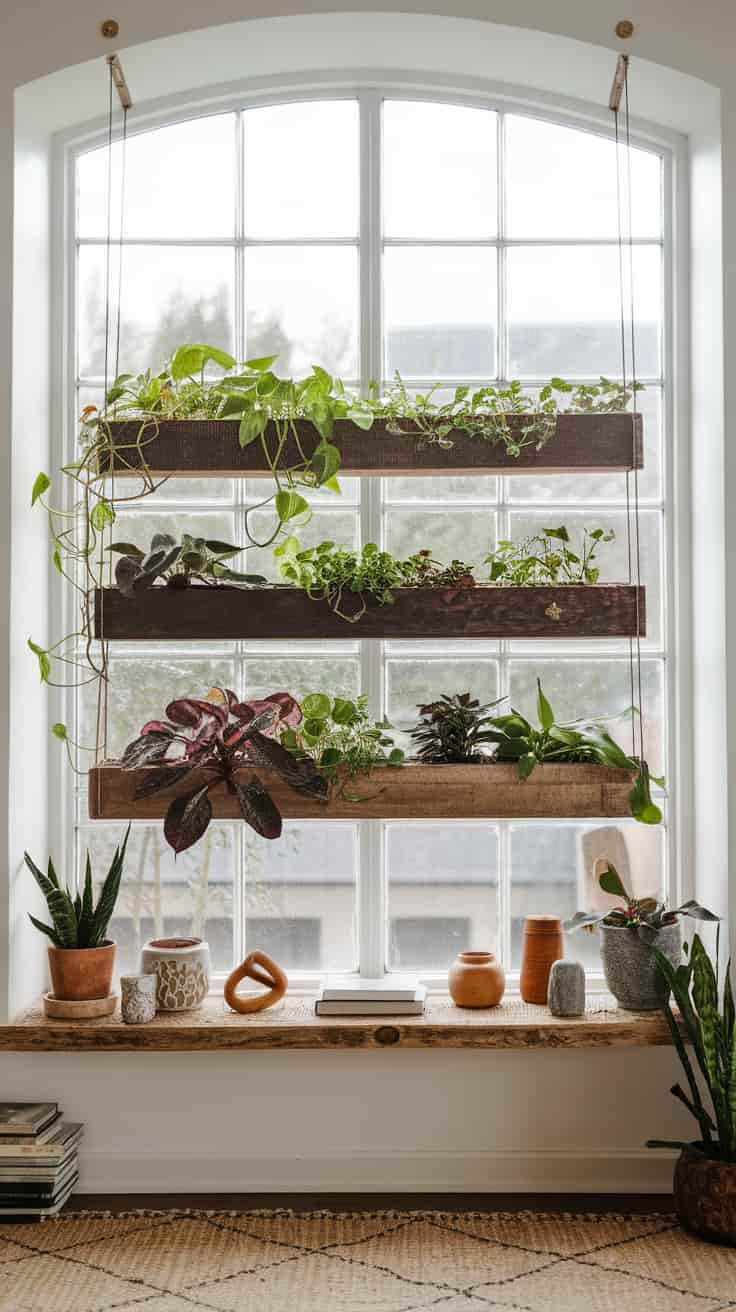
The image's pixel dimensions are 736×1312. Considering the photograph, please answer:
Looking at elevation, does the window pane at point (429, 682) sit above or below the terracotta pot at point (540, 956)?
above

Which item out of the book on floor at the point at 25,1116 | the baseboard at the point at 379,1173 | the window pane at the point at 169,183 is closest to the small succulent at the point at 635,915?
the baseboard at the point at 379,1173

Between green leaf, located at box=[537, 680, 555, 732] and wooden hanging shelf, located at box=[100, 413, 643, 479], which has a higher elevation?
wooden hanging shelf, located at box=[100, 413, 643, 479]

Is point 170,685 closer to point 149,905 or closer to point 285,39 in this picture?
point 149,905

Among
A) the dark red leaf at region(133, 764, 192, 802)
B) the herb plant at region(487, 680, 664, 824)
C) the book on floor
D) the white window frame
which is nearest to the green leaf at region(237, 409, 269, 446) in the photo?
the white window frame

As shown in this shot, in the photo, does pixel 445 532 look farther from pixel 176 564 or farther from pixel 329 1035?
pixel 329 1035

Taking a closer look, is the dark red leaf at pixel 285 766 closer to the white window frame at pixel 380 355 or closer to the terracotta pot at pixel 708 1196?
the white window frame at pixel 380 355

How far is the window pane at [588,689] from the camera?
2994 mm

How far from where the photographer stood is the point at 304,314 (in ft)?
9.90

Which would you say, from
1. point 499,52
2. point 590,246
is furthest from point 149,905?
point 499,52

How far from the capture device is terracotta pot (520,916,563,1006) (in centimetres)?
281

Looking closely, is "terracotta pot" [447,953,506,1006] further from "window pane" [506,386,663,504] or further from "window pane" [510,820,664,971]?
"window pane" [506,386,663,504]

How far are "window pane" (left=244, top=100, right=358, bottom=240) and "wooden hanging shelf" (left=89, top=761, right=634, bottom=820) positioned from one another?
1454 millimetres

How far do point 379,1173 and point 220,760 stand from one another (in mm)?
1062

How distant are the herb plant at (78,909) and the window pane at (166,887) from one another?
0.72 feet
